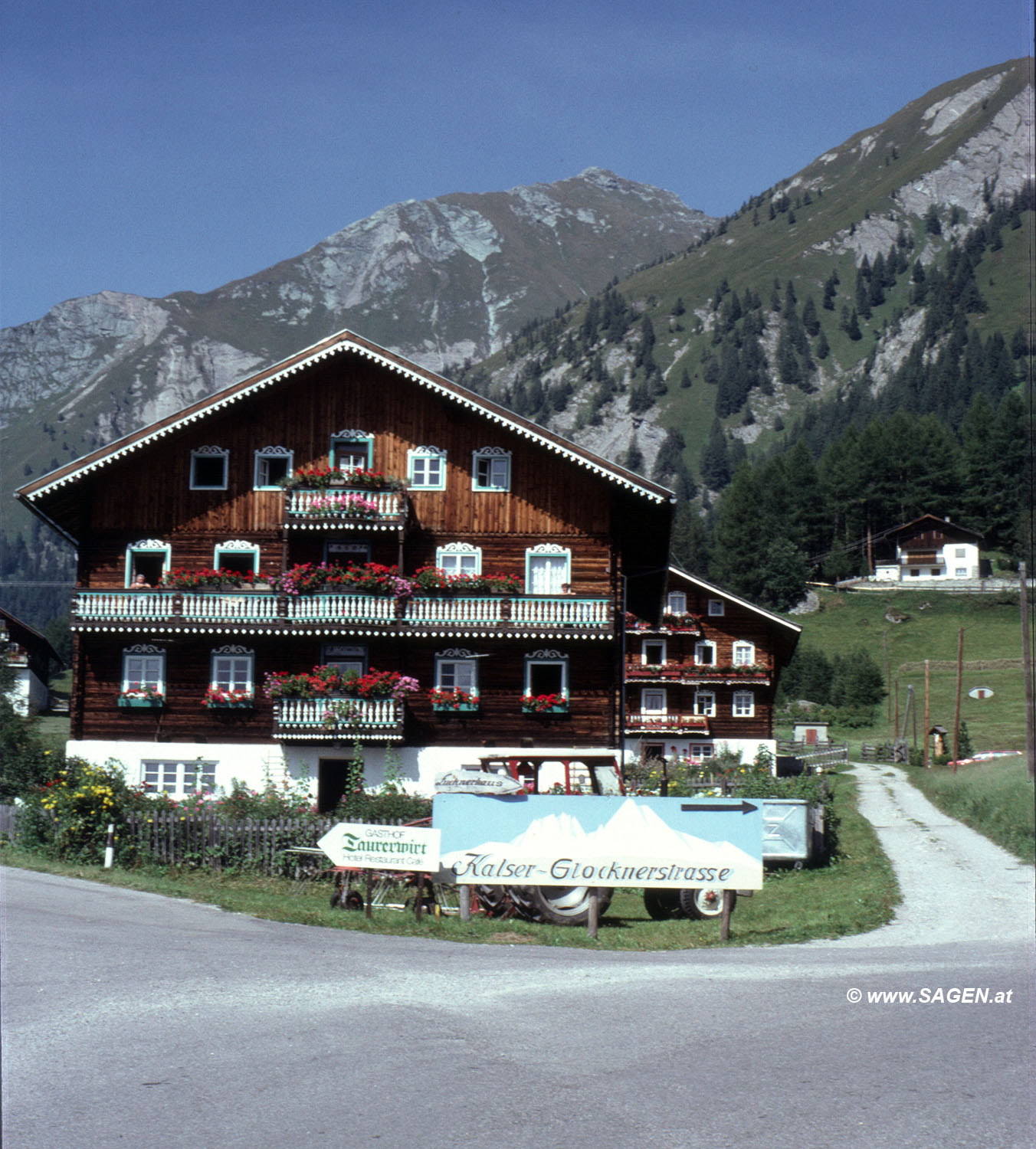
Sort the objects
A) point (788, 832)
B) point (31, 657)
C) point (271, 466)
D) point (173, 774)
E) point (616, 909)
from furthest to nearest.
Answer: point (31, 657) → point (271, 466) → point (173, 774) → point (788, 832) → point (616, 909)

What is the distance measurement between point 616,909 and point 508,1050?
1348cm

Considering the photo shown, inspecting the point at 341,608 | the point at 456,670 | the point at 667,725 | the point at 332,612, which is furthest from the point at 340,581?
the point at 667,725

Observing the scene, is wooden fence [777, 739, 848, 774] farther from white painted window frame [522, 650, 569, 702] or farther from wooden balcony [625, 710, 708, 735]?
white painted window frame [522, 650, 569, 702]

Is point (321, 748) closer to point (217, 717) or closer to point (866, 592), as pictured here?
point (217, 717)

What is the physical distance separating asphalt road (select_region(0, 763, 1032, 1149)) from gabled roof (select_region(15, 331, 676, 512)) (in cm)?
2483

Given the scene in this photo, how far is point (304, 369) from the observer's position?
132 feet

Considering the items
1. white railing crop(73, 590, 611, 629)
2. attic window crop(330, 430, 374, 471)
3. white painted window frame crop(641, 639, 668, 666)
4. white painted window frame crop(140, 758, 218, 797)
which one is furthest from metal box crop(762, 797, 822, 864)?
white painted window frame crop(641, 639, 668, 666)

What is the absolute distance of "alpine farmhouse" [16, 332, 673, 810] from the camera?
127 feet

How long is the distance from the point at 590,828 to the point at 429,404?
81.4ft

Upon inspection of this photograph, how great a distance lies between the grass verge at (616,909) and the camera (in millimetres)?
18766

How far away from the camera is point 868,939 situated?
1783 cm

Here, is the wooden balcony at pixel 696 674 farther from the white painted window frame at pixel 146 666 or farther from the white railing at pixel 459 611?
the white painted window frame at pixel 146 666

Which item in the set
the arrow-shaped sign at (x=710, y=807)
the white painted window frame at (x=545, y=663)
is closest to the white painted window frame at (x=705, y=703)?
the white painted window frame at (x=545, y=663)

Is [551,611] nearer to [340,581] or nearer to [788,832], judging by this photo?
[340,581]
